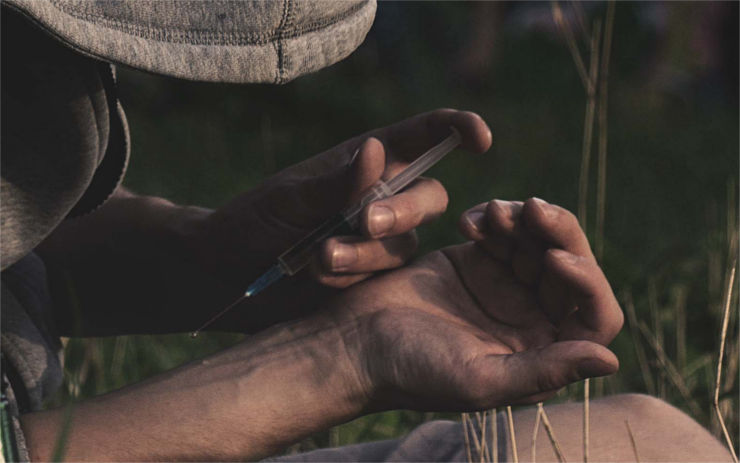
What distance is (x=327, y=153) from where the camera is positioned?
52.9 inches

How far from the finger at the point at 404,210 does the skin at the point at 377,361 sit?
0.19ft

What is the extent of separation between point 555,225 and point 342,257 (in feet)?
0.84

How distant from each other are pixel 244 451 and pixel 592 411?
433 mm

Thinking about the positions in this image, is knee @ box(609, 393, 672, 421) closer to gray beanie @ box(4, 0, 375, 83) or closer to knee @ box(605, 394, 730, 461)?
knee @ box(605, 394, 730, 461)

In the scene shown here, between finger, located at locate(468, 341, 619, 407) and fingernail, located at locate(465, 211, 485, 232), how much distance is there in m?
0.17

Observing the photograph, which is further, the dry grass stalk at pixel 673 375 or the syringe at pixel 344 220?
the dry grass stalk at pixel 673 375

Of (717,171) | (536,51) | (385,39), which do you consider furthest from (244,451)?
(385,39)

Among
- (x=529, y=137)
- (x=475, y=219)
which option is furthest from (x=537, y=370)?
(x=529, y=137)

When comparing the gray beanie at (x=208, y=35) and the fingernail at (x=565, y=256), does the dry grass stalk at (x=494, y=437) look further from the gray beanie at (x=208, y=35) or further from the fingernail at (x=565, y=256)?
the gray beanie at (x=208, y=35)

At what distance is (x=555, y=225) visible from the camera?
1062mm

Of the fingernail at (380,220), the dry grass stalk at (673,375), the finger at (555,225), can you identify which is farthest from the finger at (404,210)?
the dry grass stalk at (673,375)

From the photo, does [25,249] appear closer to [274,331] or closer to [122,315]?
[274,331]

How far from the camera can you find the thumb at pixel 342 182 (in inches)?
45.1

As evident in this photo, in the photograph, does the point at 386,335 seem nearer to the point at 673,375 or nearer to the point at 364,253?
the point at 364,253
